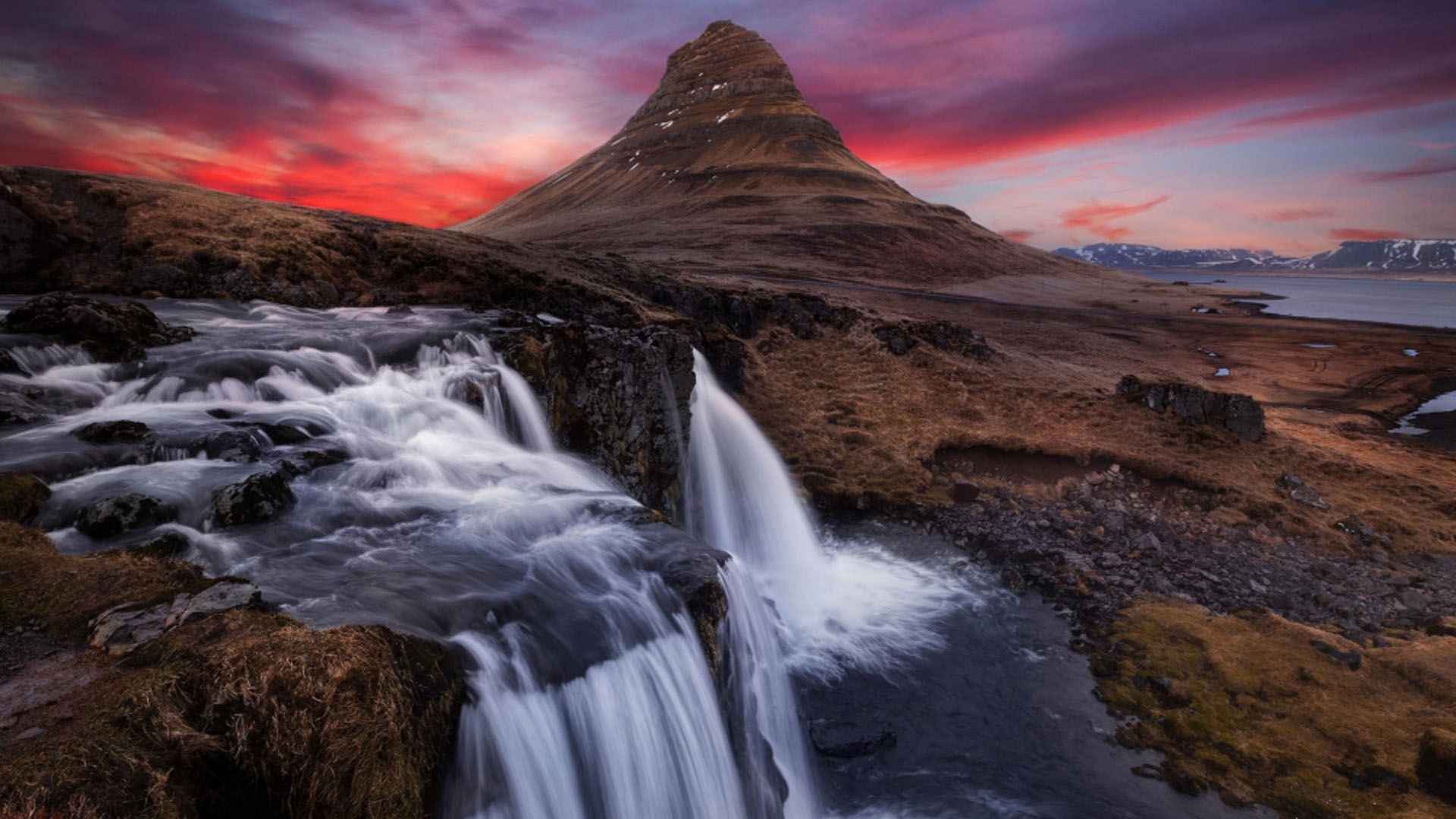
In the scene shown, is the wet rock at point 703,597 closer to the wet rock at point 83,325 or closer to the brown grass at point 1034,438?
the wet rock at point 83,325

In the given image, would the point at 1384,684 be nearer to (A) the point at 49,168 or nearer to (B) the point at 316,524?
(B) the point at 316,524

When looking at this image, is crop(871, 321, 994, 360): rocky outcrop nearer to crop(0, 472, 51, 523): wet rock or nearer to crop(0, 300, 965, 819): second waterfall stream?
crop(0, 300, 965, 819): second waterfall stream

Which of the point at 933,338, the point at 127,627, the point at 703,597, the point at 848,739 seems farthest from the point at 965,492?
the point at 127,627

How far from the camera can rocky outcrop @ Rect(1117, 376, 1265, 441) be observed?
86.1ft

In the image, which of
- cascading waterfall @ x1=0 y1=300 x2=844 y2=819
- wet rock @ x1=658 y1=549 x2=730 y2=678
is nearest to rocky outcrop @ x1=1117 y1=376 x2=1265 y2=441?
cascading waterfall @ x1=0 y1=300 x2=844 y2=819

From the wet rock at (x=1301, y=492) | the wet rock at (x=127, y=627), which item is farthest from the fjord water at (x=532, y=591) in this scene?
the wet rock at (x=1301, y=492)

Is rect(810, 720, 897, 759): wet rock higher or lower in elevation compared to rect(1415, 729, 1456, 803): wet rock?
lower

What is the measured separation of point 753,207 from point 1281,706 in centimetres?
12380

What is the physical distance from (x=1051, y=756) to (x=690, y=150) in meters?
178

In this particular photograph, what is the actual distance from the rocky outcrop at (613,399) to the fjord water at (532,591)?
93 cm

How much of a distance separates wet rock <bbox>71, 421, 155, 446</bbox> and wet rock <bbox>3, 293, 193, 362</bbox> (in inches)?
149

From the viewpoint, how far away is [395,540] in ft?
30.2

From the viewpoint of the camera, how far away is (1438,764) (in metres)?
10.6

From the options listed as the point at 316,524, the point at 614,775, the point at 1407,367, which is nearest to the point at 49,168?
the point at 316,524
